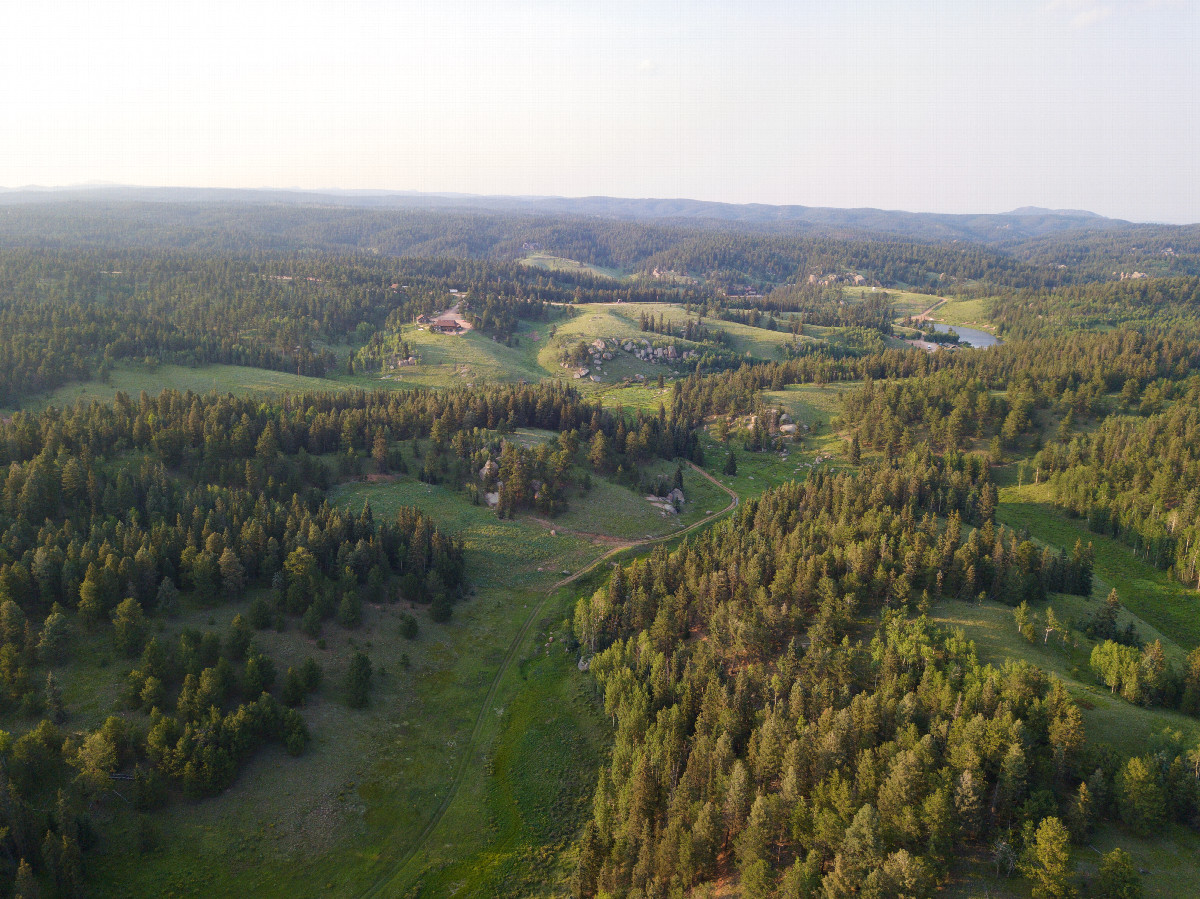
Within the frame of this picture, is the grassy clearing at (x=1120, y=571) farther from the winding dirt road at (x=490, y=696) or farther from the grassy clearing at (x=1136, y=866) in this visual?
the winding dirt road at (x=490, y=696)

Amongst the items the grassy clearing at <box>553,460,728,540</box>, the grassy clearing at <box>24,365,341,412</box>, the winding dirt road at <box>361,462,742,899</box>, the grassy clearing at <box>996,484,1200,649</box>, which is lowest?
the winding dirt road at <box>361,462,742,899</box>

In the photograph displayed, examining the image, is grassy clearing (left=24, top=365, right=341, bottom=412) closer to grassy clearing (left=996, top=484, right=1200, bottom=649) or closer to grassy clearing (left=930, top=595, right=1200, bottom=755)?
grassy clearing (left=930, top=595, right=1200, bottom=755)

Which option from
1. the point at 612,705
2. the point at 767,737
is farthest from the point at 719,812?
the point at 612,705

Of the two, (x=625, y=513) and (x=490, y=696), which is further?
(x=625, y=513)

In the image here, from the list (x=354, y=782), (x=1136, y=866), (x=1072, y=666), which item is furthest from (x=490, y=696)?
(x=1072, y=666)

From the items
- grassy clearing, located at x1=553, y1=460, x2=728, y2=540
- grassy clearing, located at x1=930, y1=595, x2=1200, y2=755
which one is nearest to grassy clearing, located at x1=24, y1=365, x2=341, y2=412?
grassy clearing, located at x1=553, y1=460, x2=728, y2=540

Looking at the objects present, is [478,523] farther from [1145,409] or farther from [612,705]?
[1145,409]

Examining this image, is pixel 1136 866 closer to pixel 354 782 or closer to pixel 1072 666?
pixel 1072 666
